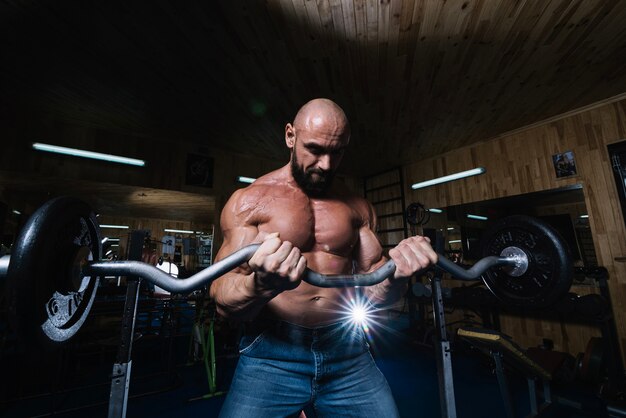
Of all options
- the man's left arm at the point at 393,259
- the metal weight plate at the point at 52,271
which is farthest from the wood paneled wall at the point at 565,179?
the metal weight plate at the point at 52,271

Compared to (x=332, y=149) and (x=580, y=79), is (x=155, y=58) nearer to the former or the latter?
(x=332, y=149)

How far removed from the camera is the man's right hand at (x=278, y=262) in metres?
0.82

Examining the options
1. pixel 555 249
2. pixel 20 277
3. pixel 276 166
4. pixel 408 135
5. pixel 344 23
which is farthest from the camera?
pixel 276 166

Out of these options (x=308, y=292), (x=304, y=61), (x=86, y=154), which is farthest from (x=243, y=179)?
(x=308, y=292)

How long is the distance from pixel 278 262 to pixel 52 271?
683mm

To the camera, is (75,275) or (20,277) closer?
(20,277)

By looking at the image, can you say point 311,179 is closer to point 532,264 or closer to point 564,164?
point 532,264

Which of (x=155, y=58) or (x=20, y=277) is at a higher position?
(x=155, y=58)

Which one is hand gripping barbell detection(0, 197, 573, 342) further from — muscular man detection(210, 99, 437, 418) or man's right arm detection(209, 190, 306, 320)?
muscular man detection(210, 99, 437, 418)

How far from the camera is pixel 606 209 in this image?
3838 mm

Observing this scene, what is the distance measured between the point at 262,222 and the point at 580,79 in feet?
14.2

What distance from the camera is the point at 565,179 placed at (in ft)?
13.8

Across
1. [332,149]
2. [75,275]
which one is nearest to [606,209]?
[332,149]

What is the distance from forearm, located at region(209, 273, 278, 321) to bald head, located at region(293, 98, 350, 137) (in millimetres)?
784
